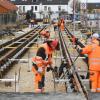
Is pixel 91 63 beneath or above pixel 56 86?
above

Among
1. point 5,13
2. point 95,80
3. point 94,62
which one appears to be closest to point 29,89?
point 95,80

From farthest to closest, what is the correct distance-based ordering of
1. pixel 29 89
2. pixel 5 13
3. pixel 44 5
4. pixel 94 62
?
pixel 44 5 < pixel 5 13 < pixel 29 89 < pixel 94 62

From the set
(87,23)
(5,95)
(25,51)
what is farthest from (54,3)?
(5,95)

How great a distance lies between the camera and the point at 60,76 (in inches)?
626

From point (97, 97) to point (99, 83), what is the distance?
10.2 ft

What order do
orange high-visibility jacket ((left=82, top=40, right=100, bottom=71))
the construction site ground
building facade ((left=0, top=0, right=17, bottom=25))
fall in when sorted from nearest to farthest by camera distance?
the construction site ground → orange high-visibility jacket ((left=82, top=40, right=100, bottom=71)) → building facade ((left=0, top=0, right=17, bottom=25))

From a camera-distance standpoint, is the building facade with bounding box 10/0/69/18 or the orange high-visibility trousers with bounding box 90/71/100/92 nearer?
the orange high-visibility trousers with bounding box 90/71/100/92

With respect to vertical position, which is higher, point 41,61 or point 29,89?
point 41,61

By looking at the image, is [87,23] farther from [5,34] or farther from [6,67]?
[6,67]

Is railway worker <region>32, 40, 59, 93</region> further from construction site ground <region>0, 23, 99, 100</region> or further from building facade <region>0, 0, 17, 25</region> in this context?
building facade <region>0, 0, 17, 25</region>

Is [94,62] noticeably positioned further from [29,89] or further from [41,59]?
[29,89]

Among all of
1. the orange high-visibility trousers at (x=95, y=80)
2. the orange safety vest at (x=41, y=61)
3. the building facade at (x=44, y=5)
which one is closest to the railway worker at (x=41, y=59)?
the orange safety vest at (x=41, y=61)

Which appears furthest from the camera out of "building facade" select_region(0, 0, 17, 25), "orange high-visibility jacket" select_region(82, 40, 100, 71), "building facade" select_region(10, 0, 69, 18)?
"building facade" select_region(10, 0, 69, 18)

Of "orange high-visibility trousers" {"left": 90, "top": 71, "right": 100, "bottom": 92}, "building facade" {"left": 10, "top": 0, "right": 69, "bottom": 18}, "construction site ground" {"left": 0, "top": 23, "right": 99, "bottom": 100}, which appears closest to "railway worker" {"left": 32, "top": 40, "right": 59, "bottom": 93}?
"construction site ground" {"left": 0, "top": 23, "right": 99, "bottom": 100}
